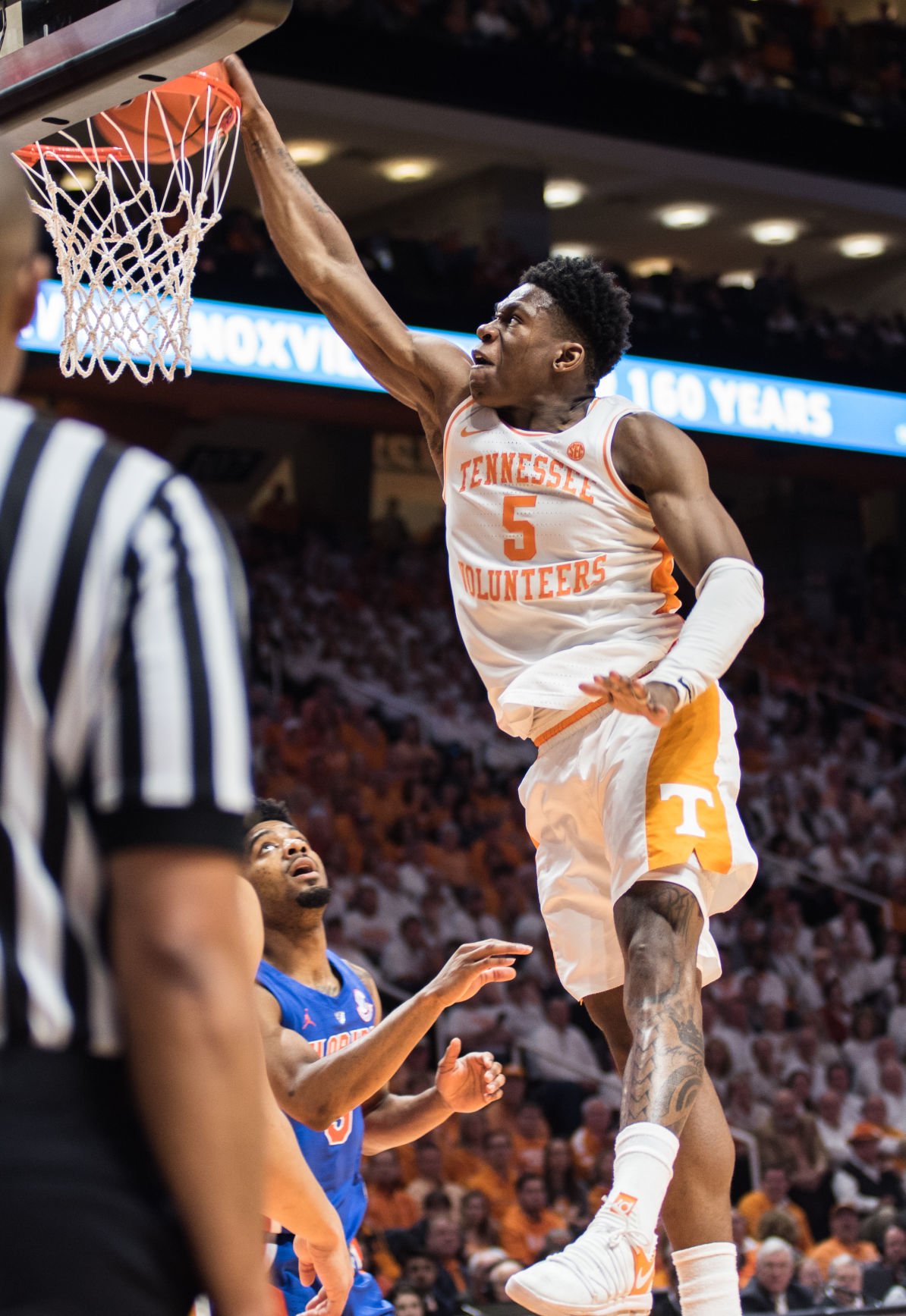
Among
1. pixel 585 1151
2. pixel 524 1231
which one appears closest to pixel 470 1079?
pixel 524 1231

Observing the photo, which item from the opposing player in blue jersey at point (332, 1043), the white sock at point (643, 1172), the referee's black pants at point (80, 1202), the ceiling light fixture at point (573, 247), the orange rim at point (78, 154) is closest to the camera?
the referee's black pants at point (80, 1202)

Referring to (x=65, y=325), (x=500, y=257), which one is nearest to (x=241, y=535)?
(x=500, y=257)

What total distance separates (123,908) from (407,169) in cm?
1642

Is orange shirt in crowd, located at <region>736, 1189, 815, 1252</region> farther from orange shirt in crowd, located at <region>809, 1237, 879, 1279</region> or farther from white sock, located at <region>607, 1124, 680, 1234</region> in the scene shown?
white sock, located at <region>607, 1124, 680, 1234</region>

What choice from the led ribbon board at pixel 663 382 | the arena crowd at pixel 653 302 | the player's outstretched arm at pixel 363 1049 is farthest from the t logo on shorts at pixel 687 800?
the arena crowd at pixel 653 302

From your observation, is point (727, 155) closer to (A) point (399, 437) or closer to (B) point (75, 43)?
(A) point (399, 437)

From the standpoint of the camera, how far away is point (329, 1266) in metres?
3.21

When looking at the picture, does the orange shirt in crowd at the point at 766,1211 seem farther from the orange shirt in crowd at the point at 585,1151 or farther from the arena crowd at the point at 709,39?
the arena crowd at the point at 709,39

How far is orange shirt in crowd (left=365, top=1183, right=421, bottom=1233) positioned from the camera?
24.8 ft

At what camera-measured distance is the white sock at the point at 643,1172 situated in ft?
9.21

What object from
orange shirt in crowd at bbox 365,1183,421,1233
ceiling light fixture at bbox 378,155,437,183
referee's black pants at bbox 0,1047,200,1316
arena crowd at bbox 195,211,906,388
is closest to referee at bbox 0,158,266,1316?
referee's black pants at bbox 0,1047,200,1316

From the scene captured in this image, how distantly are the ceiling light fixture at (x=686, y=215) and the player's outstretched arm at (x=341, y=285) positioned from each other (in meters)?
14.7

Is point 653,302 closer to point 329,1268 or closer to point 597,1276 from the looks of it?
point 329,1268

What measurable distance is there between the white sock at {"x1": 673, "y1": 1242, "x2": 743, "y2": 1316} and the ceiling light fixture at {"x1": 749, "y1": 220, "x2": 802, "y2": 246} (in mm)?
16853
